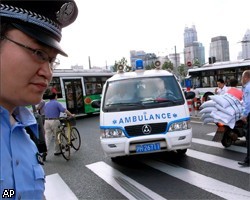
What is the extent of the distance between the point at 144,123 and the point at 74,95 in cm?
1204

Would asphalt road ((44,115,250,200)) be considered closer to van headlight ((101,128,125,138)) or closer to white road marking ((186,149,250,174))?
white road marking ((186,149,250,174))

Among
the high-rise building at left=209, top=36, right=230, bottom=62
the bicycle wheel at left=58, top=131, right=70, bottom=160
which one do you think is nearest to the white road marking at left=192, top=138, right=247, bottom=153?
the bicycle wheel at left=58, top=131, right=70, bottom=160

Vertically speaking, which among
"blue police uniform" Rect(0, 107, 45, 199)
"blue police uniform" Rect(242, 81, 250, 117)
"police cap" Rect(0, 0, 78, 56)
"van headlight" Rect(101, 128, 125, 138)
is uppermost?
"police cap" Rect(0, 0, 78, 56)

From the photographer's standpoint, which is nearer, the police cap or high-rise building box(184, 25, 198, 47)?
the police cap

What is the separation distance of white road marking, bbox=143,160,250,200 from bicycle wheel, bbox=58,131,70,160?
2371mm

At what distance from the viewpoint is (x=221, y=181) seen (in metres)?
4.99

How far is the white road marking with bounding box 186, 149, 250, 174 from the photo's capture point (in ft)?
18.6

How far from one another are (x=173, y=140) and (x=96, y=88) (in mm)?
13381

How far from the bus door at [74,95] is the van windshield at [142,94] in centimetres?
1023

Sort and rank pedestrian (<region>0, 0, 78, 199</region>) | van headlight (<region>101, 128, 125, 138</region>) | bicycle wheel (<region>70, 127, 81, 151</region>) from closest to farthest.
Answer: pedestrian (<region>0, 0, 78, 199</region>) < van headlight (<region>101, 128, 125, 138</region>) < bicycle wheel (<region>70, 127, 81, 151</region>)

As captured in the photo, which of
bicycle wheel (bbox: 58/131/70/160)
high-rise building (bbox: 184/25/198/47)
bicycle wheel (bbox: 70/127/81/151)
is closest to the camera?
bicycle wheel (bbox: 58/131/70/160)

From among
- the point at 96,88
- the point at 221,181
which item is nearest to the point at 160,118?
the point at 221,181

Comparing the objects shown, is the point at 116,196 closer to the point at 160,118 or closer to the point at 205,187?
the point at 205,187

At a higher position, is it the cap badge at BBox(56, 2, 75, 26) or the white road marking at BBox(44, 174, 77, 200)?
the cap badge at BBox(56, 2, 75, 26)
